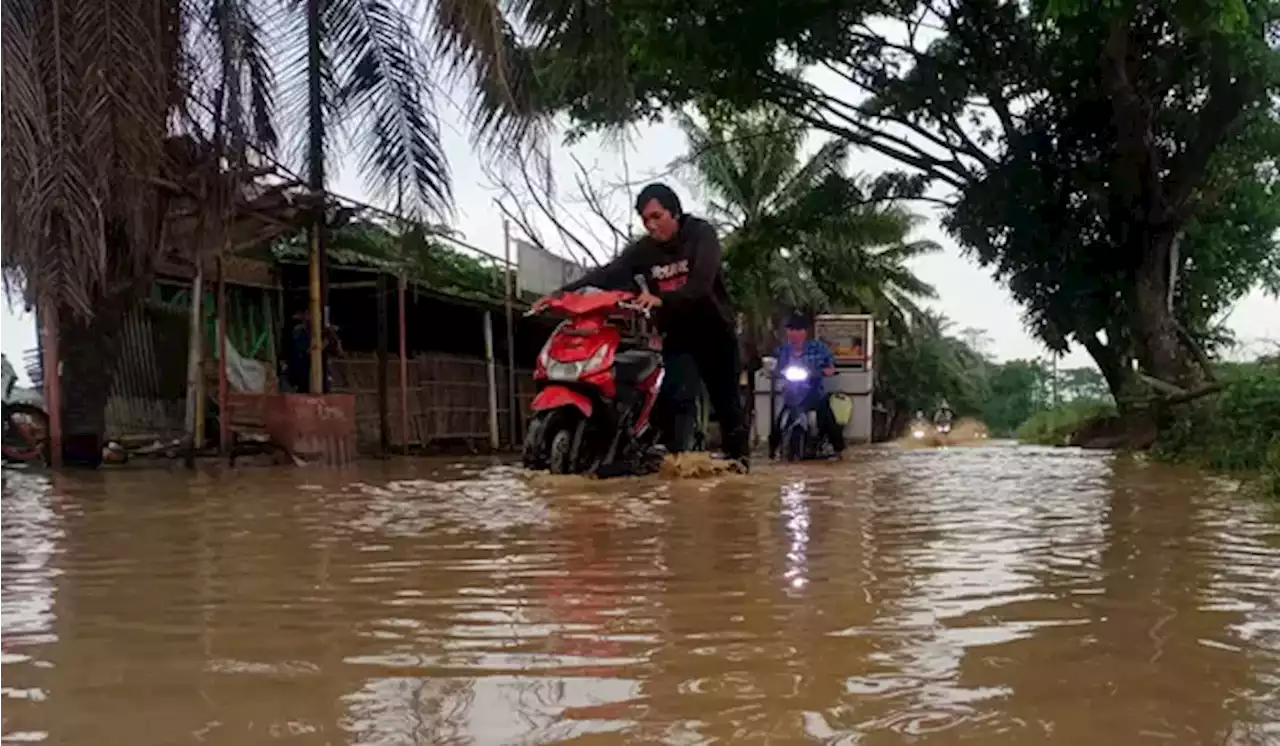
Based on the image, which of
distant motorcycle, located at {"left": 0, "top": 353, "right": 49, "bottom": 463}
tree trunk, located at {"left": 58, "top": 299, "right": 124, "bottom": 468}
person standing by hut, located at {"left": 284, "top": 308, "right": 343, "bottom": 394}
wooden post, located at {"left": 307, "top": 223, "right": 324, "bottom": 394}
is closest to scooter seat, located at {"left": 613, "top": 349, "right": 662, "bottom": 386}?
tree trunk, located at {"left": 58, "top": 299, "right": 124, "bottom": 468}

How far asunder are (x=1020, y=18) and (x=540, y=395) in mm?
11120

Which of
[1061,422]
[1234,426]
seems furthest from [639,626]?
[1061,422]

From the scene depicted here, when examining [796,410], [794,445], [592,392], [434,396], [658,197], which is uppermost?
[658,197]

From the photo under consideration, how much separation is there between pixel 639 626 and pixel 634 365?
14.6 feet

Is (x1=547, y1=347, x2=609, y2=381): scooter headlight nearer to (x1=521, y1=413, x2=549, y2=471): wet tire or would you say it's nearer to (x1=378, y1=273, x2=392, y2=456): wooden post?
(x1=521, y1=413, x2=549, y2=471): wet tire

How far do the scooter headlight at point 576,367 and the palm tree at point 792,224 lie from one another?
12.0 m

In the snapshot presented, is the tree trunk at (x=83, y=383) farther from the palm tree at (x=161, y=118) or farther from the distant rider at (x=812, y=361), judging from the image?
the distant rider at (x=812, y=361)

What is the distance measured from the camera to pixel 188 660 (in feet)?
7.25

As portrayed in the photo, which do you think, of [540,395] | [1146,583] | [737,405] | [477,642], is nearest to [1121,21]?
[737,405]

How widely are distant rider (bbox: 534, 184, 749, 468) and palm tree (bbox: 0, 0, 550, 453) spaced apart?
1.84 metres

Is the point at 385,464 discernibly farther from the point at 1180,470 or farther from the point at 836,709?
the point at 836,709

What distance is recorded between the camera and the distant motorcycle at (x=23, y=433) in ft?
28.8

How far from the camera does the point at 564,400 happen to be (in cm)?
662

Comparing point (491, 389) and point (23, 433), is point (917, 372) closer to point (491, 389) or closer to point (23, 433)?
point (491, 389)
